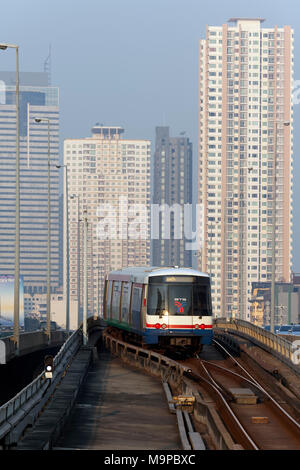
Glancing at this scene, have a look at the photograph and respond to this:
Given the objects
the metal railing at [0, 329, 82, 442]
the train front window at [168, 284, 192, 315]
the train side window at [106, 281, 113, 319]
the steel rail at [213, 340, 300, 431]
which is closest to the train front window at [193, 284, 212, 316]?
the train front window at [168, 284, 192, 315]

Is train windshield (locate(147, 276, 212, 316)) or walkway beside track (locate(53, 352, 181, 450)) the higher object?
train windshield (locate(147, 276, 212, 316))

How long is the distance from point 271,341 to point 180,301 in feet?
23.7

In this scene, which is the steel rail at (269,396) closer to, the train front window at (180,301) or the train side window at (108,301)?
the train front window at (180,301)

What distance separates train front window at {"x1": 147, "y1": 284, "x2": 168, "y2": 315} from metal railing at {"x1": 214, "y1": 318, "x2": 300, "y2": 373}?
5322mm

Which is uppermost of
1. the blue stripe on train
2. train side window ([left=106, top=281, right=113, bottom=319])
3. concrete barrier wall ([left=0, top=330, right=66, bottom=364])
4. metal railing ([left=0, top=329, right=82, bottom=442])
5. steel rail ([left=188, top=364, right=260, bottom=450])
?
train side window ([left=106, top=281, right=113, bottom=319])

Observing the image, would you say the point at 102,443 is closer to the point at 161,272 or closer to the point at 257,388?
the point at 257,388

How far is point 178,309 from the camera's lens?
4184 cm

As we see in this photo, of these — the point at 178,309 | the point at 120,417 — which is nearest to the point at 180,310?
the point at 178,309

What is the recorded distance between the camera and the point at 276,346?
149 ft

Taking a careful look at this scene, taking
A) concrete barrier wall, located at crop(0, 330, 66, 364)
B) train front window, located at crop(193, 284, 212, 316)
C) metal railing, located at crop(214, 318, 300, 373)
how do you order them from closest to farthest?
metal railing, located at crop(214, 318, 300, 373) < train front window, located at crop(193, 284, 212, 316) < concrete barrier wall, located at crop(0, 330, 66, 364)

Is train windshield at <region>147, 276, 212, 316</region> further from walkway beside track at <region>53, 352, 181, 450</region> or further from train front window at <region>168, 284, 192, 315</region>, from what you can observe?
walkway beside track at <region>53, 352, 181, 450</region>

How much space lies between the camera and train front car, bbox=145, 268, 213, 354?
41812 millimetres
